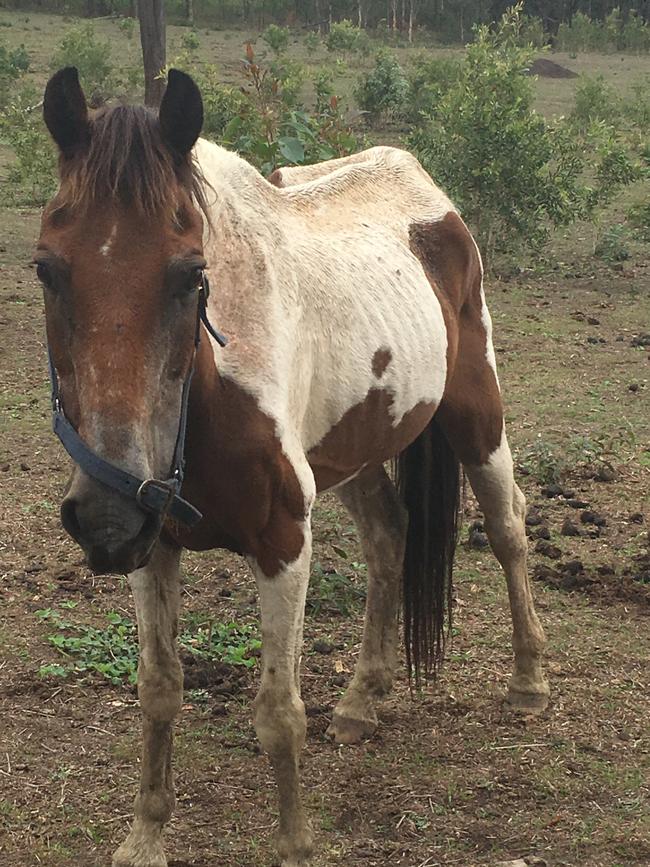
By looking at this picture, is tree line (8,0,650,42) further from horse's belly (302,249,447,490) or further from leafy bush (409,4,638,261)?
horse's belly (302,249,447,490)

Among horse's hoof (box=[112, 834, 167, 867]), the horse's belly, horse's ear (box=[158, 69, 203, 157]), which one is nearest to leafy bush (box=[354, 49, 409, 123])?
the horse's belly

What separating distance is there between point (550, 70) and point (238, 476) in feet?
96.3

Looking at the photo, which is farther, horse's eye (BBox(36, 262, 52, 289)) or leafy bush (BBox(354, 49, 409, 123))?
leafy bush (BBox(354, 49, 409, 123))

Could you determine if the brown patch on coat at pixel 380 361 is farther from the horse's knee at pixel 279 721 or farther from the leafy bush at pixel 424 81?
the leafy bush at pixel 424 81

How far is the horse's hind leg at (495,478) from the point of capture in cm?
418

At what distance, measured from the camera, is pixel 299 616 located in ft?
10.0

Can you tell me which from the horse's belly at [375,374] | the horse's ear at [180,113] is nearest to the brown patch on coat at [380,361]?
the horse's belly at [375,374]

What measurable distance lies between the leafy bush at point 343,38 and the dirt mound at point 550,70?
15.6ft

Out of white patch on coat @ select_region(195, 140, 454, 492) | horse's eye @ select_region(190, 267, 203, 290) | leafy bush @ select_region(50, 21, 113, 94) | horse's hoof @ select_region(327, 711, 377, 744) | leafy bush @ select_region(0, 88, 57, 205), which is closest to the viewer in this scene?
horse's eye @ select_region(190, 267, 203, 290)

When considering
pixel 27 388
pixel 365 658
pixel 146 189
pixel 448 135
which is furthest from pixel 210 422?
pixel 448 135

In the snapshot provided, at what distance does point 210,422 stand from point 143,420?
442 millimetres

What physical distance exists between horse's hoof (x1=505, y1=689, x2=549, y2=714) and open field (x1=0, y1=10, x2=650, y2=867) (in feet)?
0.15

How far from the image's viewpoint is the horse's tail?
4277mm

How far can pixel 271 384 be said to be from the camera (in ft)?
9.46
